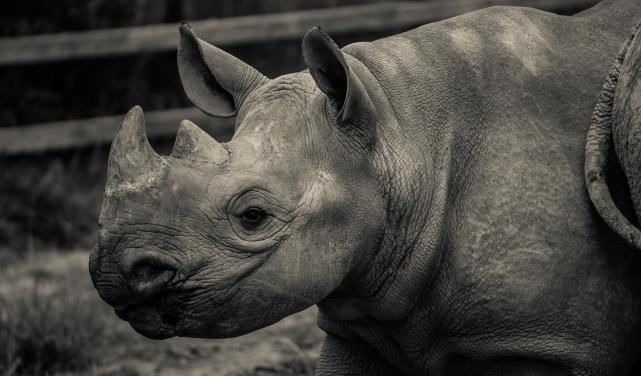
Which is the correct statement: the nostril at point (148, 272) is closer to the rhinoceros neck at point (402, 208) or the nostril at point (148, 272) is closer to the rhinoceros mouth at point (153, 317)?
the rhinoceros mouth at point (153, 317)

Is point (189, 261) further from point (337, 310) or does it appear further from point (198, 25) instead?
point (198, 25)

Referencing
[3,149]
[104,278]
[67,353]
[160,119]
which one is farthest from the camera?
[160,119]

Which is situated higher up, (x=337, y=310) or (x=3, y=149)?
(x=337, y=310)

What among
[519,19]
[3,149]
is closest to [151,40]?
[3,149]

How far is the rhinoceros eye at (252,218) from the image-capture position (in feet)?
10.3

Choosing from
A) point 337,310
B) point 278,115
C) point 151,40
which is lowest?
point 151,40

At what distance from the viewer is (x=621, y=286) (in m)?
3.51

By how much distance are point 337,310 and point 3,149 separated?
4977mm

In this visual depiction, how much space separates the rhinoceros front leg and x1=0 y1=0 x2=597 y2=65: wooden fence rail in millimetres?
4718

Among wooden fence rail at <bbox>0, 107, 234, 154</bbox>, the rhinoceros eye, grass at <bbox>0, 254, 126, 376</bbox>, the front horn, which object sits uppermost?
the front horn

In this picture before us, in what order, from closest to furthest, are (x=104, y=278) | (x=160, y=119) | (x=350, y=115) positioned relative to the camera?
(x=104, y=278) → (x=350, y=115) → (x=160, y=119)

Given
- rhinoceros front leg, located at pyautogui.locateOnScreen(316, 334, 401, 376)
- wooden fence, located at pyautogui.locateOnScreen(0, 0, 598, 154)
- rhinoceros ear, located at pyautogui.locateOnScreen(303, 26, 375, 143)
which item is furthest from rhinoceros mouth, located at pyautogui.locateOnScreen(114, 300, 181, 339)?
wooden fence, located at pyautogui.locateOnScreen(0, 0, 598, 154)

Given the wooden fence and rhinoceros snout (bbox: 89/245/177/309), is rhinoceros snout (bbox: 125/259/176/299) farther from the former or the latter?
the wooden fence

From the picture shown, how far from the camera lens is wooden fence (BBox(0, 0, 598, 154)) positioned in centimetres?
812
